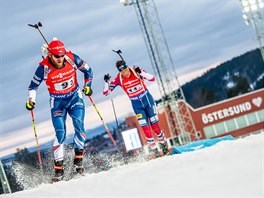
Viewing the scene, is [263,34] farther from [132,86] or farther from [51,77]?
[51,77]

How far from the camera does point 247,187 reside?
388 centimetres

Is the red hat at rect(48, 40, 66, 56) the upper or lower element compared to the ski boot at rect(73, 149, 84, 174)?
upper

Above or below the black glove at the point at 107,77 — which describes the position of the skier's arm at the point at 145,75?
below

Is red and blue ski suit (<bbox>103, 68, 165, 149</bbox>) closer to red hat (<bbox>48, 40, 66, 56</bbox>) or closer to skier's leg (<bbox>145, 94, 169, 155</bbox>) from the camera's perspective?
skier's leg (<bbox>145, 94, 169, 155</bbox>)

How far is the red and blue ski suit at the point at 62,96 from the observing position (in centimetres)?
727

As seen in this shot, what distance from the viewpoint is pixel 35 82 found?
24.4ft

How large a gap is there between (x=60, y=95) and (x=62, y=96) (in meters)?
0.03

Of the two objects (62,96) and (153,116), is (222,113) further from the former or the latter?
(62,96)

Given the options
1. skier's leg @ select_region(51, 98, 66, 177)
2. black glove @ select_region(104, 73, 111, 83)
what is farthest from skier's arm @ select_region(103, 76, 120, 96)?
skier's leg @ select_region(51, 98, 66, 177)

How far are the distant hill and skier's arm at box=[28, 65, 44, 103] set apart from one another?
76.4m

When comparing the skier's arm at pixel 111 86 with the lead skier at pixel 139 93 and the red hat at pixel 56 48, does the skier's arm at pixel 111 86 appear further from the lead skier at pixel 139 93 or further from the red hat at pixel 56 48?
the red hat at pixel 56 48

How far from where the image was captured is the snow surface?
3936 millimetres

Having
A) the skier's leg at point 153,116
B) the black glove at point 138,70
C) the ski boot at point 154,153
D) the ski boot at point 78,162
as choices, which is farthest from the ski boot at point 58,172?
the black glove at point 138,70

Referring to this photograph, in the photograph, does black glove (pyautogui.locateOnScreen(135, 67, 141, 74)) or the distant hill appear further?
the distant hill
